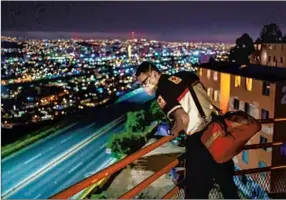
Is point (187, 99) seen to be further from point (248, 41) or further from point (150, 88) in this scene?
point (248, 41)

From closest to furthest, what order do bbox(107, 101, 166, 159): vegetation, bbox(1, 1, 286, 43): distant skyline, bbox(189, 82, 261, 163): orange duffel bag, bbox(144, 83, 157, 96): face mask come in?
bbox(189, 82, 261, 163): orange duffel bag
bbox(144, 83, 157, 96): face mask
bbox(1, 1, 286, 43): distant skyline
bbox(107, 101, 166, 159): vegetation

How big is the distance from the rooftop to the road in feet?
2.64

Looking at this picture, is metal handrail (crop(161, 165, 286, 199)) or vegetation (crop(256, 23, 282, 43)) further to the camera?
vegetation (crop(256, 23, 282, 43))

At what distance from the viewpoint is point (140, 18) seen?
3.24m

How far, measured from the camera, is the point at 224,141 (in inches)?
77.4

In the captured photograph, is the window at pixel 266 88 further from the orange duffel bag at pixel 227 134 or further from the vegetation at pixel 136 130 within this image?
the orange duffel bag at pixel 227 134

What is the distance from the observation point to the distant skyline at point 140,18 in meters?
3.15

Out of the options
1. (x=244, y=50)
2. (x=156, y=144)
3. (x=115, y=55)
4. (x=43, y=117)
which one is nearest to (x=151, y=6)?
(x=115, y=55)

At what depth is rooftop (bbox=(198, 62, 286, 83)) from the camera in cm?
325

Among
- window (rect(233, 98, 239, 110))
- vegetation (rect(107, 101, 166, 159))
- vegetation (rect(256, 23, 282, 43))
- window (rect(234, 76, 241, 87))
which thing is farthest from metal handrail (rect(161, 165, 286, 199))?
vegetation (rect(107, 101, 166, 159))

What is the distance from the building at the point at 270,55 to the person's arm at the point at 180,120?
152 cm

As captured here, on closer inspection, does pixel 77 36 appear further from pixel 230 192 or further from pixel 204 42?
pixel 230 192

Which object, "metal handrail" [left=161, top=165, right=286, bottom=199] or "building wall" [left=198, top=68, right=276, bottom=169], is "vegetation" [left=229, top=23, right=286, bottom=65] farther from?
"metal handrail" [left=161, top=165, right=286, bottom=199]

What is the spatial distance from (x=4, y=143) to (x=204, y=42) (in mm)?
1672
